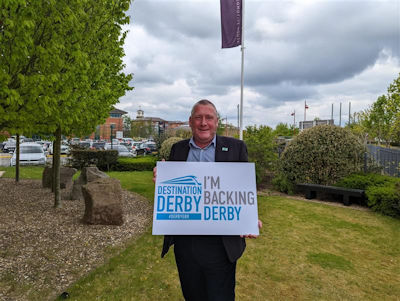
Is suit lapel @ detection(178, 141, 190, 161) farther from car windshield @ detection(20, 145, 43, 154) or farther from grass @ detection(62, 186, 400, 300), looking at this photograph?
car windshield @ detection(20, 145, 43, 154)

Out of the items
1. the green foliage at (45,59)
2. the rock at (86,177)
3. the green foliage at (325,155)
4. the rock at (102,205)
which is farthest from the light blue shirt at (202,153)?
the green foliage at (325,155)

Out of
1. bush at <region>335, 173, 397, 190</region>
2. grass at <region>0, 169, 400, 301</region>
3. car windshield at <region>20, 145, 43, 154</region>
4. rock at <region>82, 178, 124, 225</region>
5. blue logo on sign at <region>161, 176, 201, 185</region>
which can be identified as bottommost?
grass at <region>0, 169, 400, 301</region>

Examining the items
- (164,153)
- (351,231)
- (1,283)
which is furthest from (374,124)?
(1,283)

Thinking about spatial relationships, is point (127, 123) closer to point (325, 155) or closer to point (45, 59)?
point (325, 155)

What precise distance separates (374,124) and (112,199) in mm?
38791

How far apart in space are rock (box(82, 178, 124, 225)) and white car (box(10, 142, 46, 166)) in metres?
13.9

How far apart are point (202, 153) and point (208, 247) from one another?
2.55 ft

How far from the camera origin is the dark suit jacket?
2.03 meters

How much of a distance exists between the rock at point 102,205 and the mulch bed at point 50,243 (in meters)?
0.17

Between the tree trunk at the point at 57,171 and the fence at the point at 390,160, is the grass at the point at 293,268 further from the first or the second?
the fence at the point at 390,160

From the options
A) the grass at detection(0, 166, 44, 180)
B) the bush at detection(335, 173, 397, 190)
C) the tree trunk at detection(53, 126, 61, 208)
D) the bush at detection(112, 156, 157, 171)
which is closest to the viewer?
the tree trunk at detection(53, 126, 61, 208)

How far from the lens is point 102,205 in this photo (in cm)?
572

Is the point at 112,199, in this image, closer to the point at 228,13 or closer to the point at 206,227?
the point at 206,227

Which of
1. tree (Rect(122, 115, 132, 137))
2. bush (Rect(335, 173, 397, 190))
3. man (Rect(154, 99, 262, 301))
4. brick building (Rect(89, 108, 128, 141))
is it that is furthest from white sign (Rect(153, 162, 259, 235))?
tree (Rect(122, 115, 132, 137))
